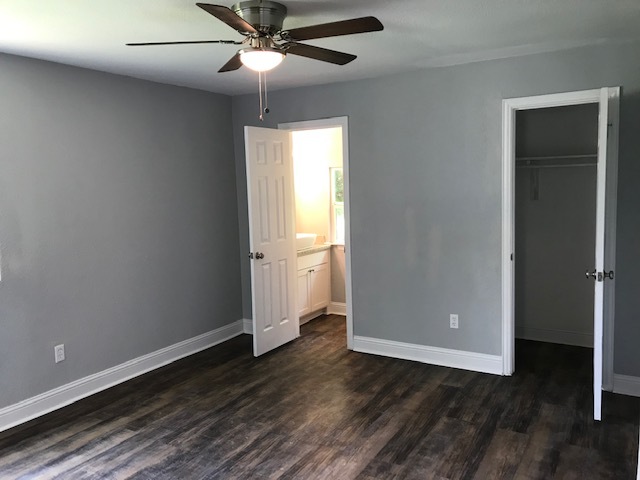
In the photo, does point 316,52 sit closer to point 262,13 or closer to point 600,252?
point 262,13

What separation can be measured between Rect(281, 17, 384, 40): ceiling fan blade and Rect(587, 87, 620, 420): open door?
163 cm

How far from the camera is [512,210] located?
3.87m

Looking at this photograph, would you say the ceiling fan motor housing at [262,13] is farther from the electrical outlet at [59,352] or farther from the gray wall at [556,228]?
the gray wall at [556,228]

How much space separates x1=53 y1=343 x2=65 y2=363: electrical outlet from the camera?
3.60m

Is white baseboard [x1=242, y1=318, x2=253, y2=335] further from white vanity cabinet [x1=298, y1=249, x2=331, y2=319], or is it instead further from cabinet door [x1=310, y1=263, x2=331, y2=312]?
cabinet door [x1=310, y1=263, x2=331, y2=312]

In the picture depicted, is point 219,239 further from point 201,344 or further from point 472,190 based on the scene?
point 472,190

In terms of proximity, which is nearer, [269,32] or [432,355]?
[269,32]

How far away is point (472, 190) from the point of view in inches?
157

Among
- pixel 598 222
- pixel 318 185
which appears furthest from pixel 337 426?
pixel 318 185

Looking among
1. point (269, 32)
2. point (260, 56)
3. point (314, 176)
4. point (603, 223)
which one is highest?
point (269, 32)

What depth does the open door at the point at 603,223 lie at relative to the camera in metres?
3.01

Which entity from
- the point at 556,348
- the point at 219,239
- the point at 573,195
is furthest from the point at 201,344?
the point at 573,195

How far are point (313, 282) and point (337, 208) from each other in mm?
963

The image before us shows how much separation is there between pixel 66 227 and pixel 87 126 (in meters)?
0.76
